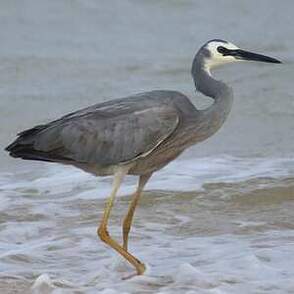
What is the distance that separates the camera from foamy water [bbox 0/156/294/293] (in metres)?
6.46

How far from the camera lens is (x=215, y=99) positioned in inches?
275

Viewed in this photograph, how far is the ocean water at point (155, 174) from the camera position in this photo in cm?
669

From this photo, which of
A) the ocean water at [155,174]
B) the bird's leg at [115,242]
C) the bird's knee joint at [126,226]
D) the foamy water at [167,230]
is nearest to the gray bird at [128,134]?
the bird's leg at [115,242]

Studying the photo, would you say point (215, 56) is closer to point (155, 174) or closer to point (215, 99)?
point (215, 99)

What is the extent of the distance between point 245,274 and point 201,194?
219 centimetres

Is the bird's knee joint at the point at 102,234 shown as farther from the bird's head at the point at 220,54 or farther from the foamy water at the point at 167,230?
the bird's head at the point at 220,54

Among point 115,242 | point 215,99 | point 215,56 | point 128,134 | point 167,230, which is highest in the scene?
point 215,56

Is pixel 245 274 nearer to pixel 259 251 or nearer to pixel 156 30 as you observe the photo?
pixel 259 251

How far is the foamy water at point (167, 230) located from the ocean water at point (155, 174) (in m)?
0.01

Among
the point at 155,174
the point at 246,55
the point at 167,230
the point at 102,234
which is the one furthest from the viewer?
the point at 155,174

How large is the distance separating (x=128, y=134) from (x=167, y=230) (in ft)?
3.87

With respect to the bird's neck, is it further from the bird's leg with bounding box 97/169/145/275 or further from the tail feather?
the tail feather

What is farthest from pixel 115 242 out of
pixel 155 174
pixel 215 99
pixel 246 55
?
pixel 155 174

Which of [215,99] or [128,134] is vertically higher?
[215,99]
